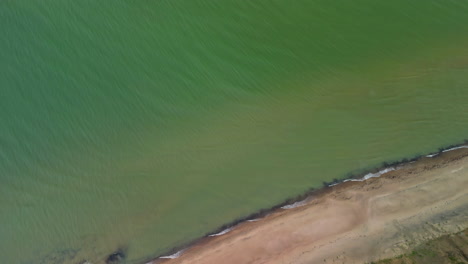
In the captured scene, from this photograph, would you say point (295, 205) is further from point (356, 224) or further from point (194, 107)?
point (194, 107)

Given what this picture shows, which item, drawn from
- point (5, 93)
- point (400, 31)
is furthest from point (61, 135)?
point (400, 31)

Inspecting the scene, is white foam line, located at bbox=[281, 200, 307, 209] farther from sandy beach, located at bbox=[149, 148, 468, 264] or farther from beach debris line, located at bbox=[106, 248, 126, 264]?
beach debris line, located at bbox=[106, 248, 126, 264]

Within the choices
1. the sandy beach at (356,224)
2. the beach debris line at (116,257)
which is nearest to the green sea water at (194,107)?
the beach debris line at (116,257)

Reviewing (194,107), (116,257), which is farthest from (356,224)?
(116,257)

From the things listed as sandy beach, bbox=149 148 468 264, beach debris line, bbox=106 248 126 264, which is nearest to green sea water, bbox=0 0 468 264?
beach debris line, bbox=106 248 126 264

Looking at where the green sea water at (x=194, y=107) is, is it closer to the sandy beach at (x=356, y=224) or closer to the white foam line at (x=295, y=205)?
the white foam line at (x=295, y=205)

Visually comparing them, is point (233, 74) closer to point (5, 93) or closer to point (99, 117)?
point (99, 117)
